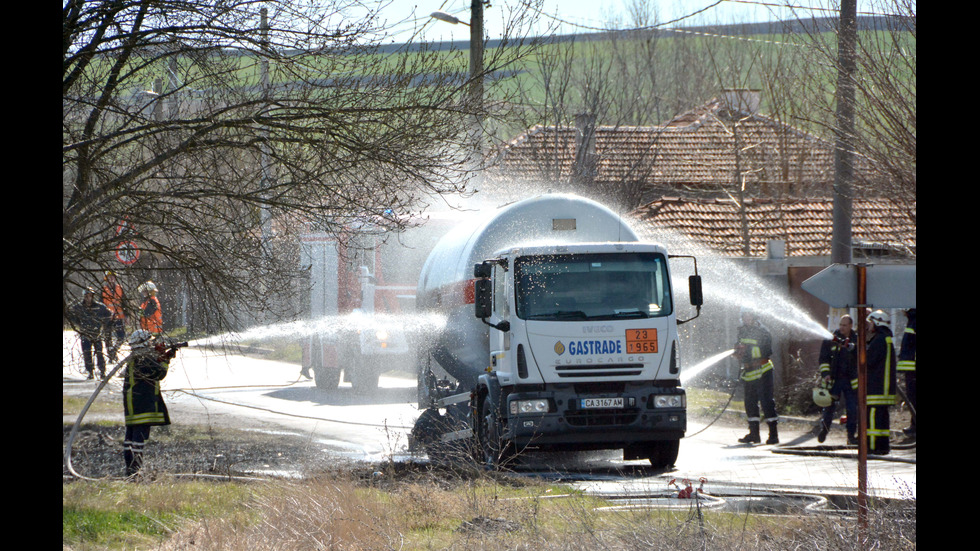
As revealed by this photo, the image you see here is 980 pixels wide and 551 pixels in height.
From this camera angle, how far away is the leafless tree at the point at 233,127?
22.9 ft

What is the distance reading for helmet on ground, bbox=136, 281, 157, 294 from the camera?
818 cm

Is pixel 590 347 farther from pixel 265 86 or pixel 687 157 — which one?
pixel 687 157

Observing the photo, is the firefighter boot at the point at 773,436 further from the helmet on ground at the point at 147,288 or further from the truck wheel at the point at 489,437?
the helmet on ground at the point at 147,288

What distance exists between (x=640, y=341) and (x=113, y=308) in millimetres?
5027

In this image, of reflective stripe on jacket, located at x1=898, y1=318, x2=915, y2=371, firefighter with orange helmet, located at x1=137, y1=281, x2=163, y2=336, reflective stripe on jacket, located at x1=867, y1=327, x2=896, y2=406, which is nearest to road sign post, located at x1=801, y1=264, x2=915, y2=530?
firefighter with orange helmet, located at x1=137, y1=281, x2=163, y2=336

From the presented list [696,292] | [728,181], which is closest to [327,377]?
[696,292]

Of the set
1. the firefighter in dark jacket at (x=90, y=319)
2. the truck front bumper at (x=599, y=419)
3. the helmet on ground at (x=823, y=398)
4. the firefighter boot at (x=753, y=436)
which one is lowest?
the firefighter boot at (x=753, y=436)

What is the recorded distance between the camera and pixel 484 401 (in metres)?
10.6

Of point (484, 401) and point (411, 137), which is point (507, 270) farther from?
point (411, 137)

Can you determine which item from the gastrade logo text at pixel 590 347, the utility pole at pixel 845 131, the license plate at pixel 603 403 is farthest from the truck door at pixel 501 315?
the utility pole at pixel 845 131

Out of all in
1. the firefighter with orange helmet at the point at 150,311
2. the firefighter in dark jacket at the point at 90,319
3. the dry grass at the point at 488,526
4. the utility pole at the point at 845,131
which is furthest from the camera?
the utility pole at the point at 845,131

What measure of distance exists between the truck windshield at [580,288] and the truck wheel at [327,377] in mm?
8528

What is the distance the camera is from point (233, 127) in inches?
274
